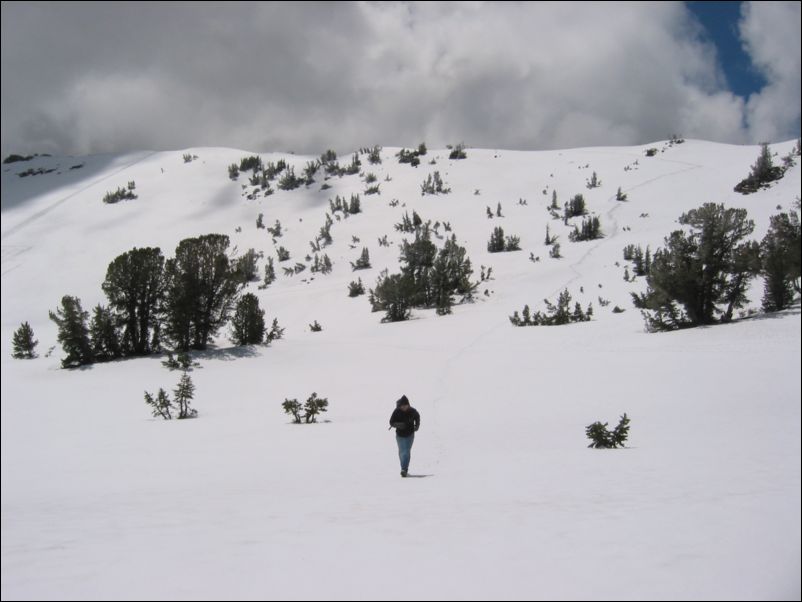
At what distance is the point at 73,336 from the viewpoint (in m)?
17.4

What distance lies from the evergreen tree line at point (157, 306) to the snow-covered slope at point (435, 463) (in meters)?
1.37

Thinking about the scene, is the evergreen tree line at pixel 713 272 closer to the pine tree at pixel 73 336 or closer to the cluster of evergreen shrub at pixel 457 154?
the pine tree at pixel 73 336

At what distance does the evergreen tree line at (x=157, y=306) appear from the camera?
58.4ft

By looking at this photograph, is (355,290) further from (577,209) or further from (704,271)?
(704,271)

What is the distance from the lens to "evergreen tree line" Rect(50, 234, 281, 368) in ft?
58.4

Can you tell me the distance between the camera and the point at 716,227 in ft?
53.7

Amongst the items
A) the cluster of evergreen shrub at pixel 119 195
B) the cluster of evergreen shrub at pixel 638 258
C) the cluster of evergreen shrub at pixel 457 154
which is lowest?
the cluster of evergreen shrub at pixel 638 258

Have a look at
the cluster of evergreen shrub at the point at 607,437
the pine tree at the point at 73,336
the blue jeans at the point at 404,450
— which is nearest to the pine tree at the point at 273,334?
the pine tree at the point at 73,336

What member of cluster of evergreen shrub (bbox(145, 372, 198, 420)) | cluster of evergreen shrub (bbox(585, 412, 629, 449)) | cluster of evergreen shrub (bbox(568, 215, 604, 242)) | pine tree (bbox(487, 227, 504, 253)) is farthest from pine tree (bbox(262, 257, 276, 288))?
cluster of evergreen shrub (bbox(585, 412, 629, 449))

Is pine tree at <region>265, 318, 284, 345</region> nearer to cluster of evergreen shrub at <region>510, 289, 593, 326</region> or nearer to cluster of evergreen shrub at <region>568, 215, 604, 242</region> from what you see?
cluster of evergreen shrub at <region>510, 289, 593, 326</region>

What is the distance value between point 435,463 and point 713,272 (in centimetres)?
1340

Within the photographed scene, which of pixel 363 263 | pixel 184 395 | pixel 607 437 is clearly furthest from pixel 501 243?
pixel 607 437

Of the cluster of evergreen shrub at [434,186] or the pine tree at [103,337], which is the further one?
the cluster of evergreen shrub at [434,186]

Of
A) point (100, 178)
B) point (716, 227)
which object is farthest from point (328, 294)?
point (100, 178)
